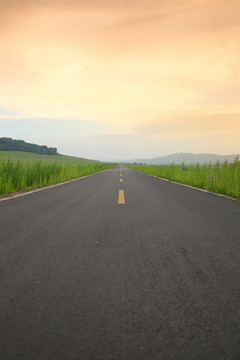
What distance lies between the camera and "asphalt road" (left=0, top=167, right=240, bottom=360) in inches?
58.3

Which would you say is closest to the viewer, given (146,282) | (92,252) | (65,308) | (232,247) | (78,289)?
(65,308)

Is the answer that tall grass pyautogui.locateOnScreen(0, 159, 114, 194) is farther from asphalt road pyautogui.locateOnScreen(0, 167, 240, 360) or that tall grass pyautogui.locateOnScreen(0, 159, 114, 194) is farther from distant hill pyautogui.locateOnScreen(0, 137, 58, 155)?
distant hill pyautogui.locateOnScreen(0, 137, 58, 155)

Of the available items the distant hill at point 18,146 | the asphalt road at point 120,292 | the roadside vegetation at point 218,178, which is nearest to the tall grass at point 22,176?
the asphalt road at point 120,292

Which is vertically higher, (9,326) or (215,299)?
(215,299)

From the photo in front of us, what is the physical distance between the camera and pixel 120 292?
210 cm

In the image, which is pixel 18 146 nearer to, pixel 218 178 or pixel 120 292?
pixel 218 178

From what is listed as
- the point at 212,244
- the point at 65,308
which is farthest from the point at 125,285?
the point at 212,244

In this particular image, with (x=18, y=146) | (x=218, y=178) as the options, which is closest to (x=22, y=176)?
(x=218, y=178)

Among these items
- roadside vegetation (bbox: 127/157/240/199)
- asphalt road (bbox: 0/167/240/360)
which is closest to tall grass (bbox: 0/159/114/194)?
asphalt road (bbox: 0/167/240/360)

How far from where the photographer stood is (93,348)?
1452mm

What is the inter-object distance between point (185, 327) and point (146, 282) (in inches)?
26.5

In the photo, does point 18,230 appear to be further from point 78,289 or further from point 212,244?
point 212,244

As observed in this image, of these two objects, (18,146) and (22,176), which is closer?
(22,176)

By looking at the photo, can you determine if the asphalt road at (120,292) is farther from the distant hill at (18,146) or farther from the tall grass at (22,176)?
the distant hill at (18,146)
